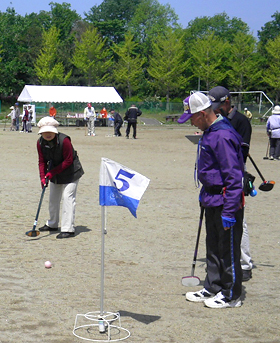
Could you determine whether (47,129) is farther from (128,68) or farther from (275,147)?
(128,68)

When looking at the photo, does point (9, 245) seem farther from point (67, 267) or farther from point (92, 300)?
point (92, 300)

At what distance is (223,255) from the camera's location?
5.49m

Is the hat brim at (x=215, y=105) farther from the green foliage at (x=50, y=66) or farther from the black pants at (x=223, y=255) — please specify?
the green foliage at (x=50, y=66)

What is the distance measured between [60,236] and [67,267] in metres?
1.58

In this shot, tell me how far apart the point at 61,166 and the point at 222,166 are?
364 centimetres

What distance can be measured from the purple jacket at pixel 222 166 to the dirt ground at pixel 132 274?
40.4 inches

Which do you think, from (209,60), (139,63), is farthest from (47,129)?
(139,63)

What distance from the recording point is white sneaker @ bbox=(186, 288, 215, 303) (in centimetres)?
575

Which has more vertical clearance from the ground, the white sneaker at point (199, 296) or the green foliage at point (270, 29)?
the green foliage at point (270, 29)

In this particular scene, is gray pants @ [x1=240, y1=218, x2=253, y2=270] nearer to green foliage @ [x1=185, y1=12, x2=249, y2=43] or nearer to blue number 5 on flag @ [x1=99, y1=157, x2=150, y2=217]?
blue number 5 on flag @ [x1=99, y1=157, x2=150, y2=217]

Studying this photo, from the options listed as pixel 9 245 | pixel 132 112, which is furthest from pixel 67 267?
pixel 132 112

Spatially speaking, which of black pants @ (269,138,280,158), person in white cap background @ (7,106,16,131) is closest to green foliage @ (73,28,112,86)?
person in white cap background @ (7,106,16,131)

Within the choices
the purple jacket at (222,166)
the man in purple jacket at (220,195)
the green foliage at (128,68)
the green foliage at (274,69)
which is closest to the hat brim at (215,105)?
the man in purple jacket at (220,195)

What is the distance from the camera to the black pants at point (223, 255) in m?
5.46
